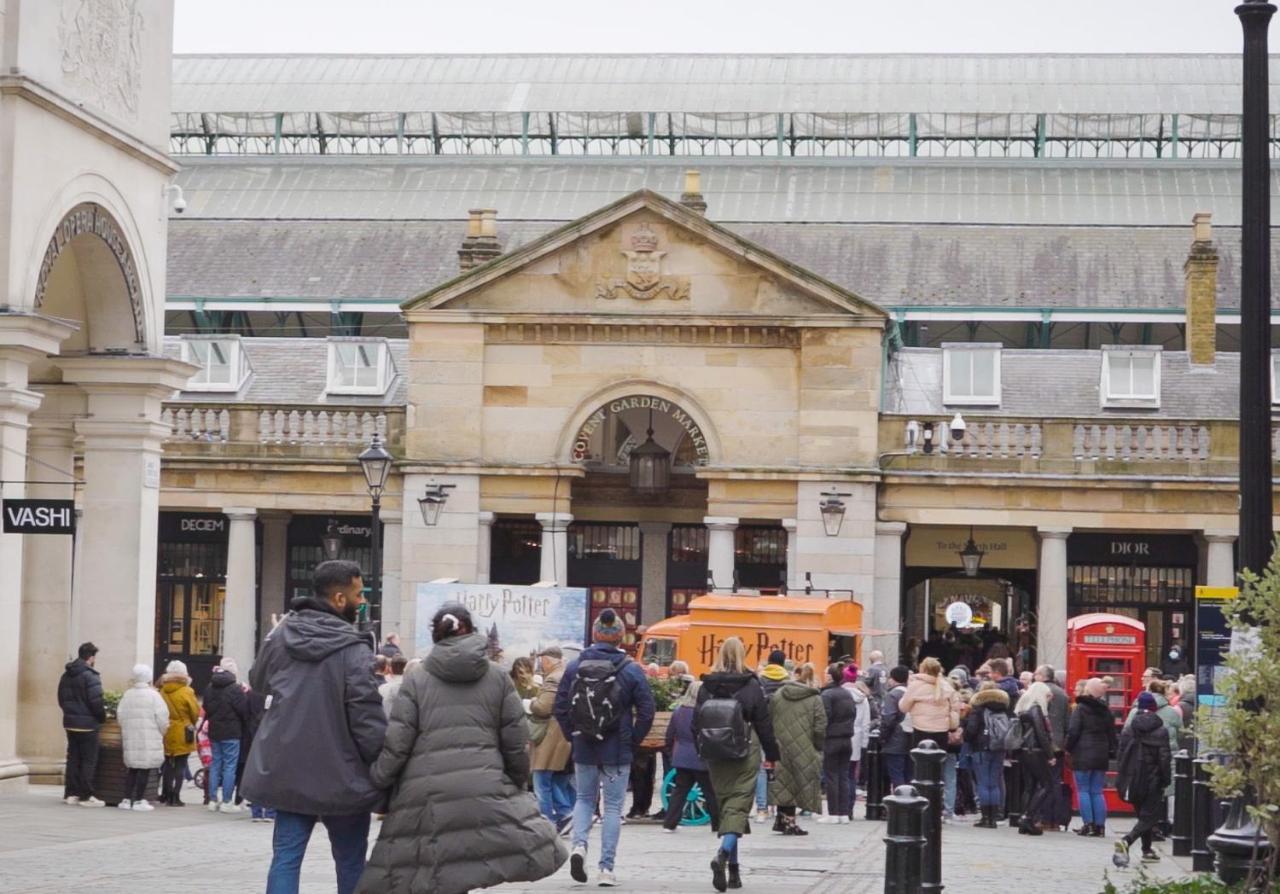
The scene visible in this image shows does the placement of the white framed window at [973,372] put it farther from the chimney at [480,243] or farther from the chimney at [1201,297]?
the chimney at [480,243]

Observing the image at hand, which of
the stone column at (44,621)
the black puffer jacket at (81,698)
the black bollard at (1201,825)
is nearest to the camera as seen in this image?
the black bollard at (1201,825)

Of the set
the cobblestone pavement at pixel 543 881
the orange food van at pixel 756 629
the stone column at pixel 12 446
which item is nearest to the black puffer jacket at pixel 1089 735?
the cobblestone pavement at pixel 543 881

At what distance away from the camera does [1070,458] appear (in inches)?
1522

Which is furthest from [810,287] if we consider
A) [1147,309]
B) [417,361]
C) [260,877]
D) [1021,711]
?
[260,877]

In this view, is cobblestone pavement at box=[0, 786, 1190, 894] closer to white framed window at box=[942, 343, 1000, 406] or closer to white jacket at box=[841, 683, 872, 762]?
white jacket at box=[841, 683, 872, 762]

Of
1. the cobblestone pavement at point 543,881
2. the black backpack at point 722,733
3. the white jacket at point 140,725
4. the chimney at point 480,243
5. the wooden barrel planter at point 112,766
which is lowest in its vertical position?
the cobblestone pavement at point 543,881

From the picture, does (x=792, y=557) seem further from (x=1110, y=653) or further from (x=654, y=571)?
(x=1110, y=653)

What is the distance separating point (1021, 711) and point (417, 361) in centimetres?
1812

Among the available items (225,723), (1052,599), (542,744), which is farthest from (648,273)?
(542,744)

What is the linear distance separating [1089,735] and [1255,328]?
33.5ft

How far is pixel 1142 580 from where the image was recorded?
41781 mm

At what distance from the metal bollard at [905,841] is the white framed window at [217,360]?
33.7 metres

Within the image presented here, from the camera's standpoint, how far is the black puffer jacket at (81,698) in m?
20.9

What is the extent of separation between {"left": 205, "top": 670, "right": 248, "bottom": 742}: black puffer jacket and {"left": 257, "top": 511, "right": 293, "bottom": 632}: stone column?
22048mm
